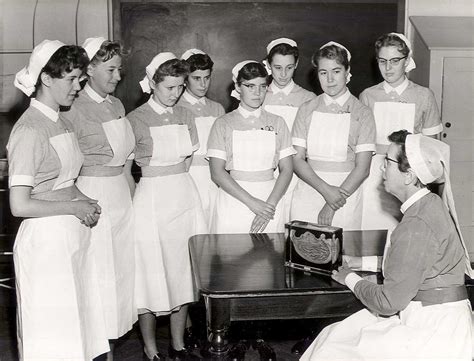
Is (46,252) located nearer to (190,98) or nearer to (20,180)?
(20,180)

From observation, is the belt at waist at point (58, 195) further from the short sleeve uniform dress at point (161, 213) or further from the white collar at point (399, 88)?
the white collar at point (399, 88)

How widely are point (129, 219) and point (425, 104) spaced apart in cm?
189

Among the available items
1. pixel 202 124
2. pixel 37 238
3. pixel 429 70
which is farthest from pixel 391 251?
pixel 429 70

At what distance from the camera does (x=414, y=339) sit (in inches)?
75.7

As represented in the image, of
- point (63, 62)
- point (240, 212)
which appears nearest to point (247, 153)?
point (240, 212)

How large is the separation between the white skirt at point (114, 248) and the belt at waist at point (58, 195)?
12.4 inches

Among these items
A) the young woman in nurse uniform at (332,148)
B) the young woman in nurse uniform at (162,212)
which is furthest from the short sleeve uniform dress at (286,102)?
the young woman in nurse uniform at (162,212)

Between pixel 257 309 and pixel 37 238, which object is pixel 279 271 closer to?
pixel 257 309

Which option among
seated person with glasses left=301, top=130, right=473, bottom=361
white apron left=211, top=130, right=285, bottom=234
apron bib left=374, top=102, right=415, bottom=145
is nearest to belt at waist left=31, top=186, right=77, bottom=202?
white apron left=211, top=130, right=285, bottom=234

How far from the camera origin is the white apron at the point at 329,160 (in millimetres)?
3318

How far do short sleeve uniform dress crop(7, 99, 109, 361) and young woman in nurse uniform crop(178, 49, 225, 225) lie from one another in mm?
1133

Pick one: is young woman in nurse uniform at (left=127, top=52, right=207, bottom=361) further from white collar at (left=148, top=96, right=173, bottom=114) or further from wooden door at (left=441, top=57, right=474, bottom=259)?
wooden door at (left=441, top=57, right=474, bottom=259)

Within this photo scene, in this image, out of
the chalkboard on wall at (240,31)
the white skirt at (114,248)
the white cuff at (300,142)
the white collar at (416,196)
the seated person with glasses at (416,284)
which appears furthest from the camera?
the chalkboard on wall at (240,31)

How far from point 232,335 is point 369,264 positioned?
4.85 ft
